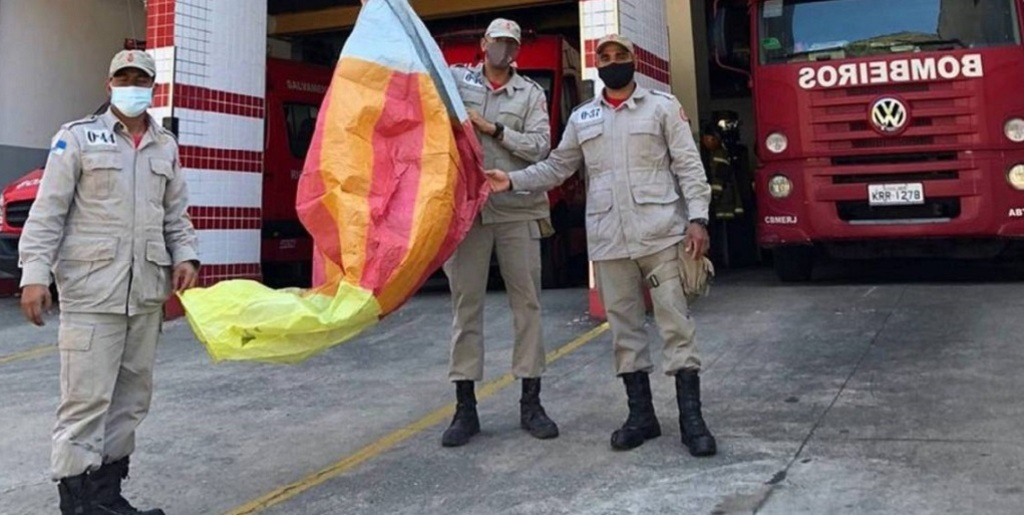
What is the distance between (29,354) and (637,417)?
18.3 feet

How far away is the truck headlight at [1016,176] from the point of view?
7.81 meters

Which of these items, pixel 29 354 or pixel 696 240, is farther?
pixel 29 354

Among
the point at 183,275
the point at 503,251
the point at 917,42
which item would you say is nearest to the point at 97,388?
the point at 183,275

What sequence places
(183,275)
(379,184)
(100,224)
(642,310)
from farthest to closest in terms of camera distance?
(642,310) → (379,184) → (183,275) → (100,224)

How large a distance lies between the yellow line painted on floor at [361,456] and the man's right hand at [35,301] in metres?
1.10

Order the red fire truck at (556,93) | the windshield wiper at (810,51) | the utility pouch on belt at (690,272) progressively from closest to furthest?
the utility pouch on belt at (690,272), the windshield wiper at (810,51), the red fire truck at (556,93)

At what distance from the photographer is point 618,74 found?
4371 mm

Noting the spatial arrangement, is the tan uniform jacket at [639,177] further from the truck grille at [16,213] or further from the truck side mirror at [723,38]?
the truck grille at [16,213]

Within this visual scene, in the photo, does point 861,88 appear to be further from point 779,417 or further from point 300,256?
point 300,256

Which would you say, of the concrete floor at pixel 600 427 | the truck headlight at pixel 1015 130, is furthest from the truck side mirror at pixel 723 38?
the concrete floor at pixel 600 427

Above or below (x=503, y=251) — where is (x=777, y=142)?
above

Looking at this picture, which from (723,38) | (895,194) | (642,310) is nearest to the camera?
(642,310)

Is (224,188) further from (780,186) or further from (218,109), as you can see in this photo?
(780,186)

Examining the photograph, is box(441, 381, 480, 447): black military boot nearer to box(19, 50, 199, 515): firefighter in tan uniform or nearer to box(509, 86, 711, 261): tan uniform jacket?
box(509, 86, 711, 261): tan uniform jacket
